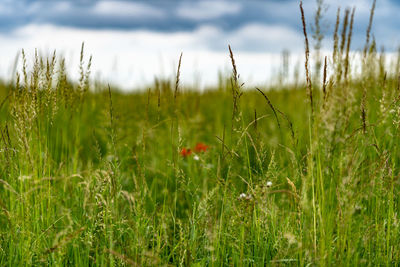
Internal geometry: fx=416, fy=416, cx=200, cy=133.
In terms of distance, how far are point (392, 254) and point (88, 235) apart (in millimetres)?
1327

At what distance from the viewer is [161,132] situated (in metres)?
4.63

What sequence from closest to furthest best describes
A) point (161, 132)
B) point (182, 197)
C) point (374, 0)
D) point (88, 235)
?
point (88, 235)
point (374, 0)
point (182, 197)
point (161, 132)

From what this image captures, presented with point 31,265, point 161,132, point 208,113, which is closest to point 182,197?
point 31,265

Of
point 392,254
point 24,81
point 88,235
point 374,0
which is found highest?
point 374,0

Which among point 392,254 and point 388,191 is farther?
point 388,191

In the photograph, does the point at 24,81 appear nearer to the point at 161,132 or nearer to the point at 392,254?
the point at 392,254

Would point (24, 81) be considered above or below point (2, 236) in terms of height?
above

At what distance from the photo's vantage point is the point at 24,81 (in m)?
1.93

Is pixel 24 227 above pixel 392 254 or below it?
above

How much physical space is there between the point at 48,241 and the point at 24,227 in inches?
6.1

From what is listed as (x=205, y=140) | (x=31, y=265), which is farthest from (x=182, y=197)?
(x=205, y=140)

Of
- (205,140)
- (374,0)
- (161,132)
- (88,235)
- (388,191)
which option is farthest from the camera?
(205,140)

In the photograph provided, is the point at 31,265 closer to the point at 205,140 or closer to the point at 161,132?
the point at 161,132

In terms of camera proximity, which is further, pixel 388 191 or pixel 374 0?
pixel 374 0
